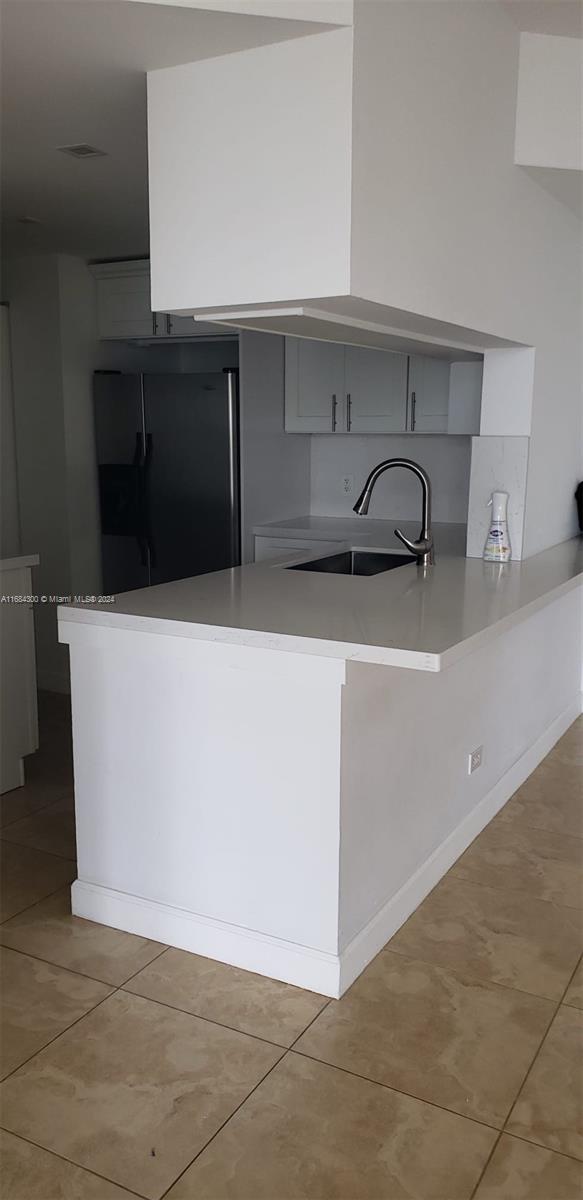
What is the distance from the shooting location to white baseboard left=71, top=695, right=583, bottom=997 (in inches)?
90.6

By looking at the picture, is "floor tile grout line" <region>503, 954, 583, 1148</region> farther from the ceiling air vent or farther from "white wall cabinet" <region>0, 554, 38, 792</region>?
the ceiling air vent

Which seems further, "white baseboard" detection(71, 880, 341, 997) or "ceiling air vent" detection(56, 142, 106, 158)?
"ceiling air vent" detection(56, 142, 106, 158)

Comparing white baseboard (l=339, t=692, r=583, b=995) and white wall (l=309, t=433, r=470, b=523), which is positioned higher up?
white wall (l=309, t=433, r=470, b=523)

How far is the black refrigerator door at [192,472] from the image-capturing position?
4488mm

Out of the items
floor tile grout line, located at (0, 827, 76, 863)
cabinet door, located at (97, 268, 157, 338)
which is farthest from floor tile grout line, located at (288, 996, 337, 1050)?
cabinet door, located at (97, 268, 157, 338)

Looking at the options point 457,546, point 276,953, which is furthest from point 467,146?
point 276,953

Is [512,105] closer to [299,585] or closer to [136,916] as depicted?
[299,585]

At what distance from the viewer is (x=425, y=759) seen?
2.71 m

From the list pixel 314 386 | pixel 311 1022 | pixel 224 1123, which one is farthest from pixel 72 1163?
pixel 314 386

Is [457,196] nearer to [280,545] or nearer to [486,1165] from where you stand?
[280,545]

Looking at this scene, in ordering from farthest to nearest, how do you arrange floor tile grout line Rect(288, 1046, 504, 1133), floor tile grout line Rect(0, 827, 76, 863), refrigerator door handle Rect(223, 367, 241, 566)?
refrigerator door handle Rect(223, 367, 241, 566) → floor tile grout line Rect(0, 827, 76, 863) → floor tile grout line Rect(288, 1046, 504, 1133)

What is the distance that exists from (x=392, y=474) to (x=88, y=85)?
2.71m

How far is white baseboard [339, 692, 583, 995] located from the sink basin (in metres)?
0.91

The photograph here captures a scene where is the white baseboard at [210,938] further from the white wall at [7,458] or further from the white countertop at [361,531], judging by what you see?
the white wall at [7,458]
